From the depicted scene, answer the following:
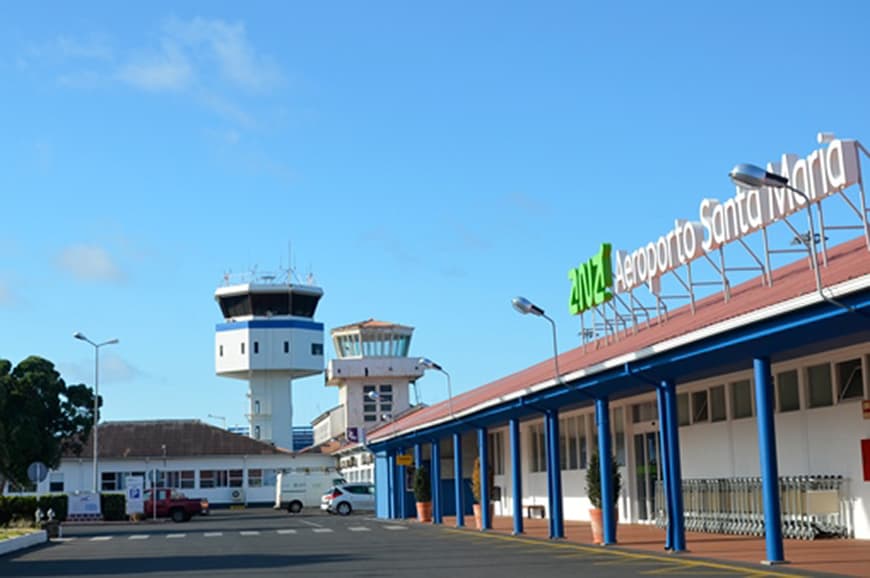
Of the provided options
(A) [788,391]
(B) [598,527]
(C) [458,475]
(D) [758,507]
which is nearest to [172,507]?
(C) [458,475]

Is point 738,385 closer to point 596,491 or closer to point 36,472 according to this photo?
point 596,491

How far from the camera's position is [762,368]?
19.8m

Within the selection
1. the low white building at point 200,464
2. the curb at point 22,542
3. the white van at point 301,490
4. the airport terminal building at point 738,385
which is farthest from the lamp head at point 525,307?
the low white building at point 200,464

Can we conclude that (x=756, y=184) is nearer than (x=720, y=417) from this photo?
Yes

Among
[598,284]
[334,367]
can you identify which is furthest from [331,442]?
[598,284]

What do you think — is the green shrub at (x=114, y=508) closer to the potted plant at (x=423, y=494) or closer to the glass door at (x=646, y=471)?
the potted plant at (x=423, y=494)

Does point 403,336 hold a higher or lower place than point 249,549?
higher

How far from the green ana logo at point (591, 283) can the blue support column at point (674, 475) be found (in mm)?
9939

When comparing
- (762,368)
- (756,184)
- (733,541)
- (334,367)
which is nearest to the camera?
(756,184)

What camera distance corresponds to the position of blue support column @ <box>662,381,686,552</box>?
23.2 metres

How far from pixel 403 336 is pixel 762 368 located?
73412mm

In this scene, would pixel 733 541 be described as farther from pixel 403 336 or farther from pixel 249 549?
pixel 403 336

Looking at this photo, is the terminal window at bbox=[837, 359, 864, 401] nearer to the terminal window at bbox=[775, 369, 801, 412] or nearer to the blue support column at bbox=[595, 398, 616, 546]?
the terminal window at bbox=[775, 369, 801, 412]

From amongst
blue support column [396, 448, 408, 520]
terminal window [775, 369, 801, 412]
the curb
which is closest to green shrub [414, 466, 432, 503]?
blue support column [396, 448, 408, 520]
